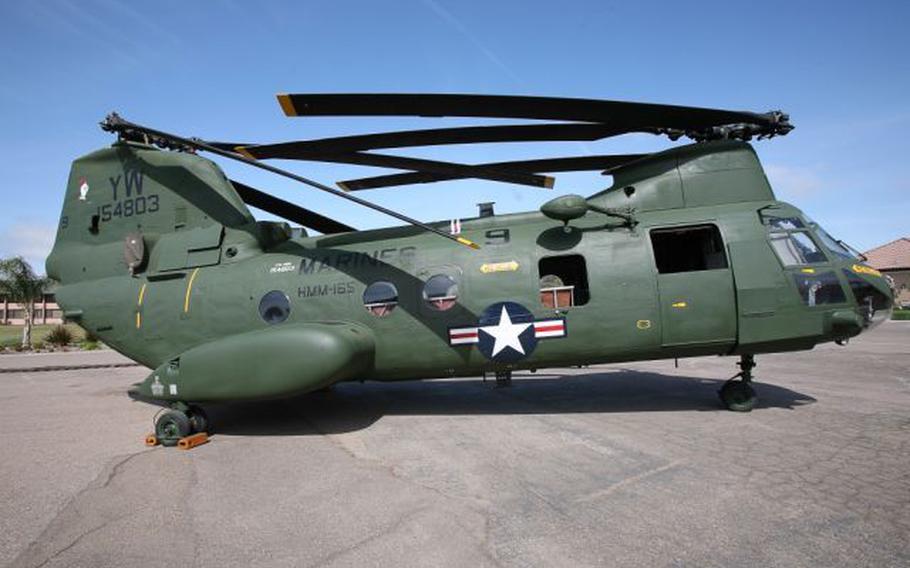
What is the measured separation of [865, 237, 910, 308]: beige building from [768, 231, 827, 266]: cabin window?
64726 mm

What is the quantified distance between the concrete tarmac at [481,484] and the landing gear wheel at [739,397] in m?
0.18

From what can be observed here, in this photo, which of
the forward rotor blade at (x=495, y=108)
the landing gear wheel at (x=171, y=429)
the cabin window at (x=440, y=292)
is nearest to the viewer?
the forward rotor blade at (x=495, y=108)

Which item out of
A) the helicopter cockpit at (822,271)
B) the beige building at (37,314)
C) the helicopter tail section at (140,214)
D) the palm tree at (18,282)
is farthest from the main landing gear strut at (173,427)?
the beige building at (37,314)

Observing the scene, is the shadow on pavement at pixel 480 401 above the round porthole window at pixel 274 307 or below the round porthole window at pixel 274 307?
below

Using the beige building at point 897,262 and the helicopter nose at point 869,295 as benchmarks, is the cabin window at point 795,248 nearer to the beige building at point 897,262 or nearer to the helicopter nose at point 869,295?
the helicopter nose at point 869,295

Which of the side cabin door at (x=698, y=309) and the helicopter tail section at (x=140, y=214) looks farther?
the helicopter tail section at (x=140, y=214)

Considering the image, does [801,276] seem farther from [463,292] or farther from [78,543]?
[78,543]

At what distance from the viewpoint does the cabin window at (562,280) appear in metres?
7.57

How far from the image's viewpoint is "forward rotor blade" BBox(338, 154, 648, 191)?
343 inches

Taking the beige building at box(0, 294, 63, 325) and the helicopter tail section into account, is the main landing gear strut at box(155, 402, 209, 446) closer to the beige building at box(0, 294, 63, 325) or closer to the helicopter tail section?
the helicopter tail section

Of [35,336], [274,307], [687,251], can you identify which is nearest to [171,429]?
[274,307]

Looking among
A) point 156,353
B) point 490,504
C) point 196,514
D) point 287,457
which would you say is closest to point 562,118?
point 490,504

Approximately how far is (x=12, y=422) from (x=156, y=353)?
8.27ft

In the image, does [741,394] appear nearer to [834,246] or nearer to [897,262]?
[834,246]
